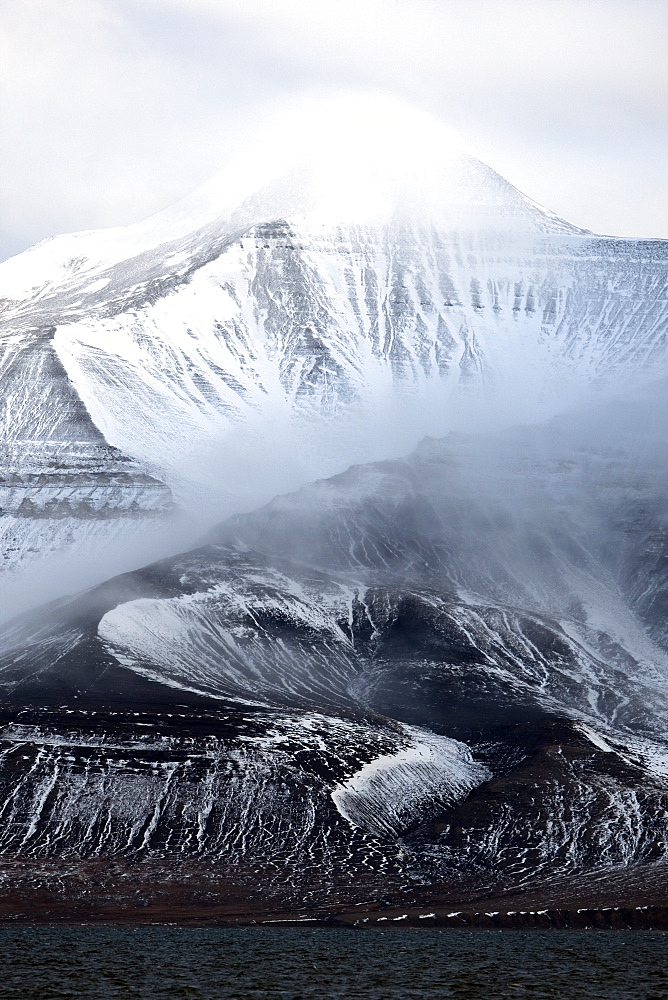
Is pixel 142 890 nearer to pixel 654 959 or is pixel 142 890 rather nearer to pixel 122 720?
pixel 122 720

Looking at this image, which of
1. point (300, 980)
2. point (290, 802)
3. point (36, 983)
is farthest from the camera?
point (290, 802)

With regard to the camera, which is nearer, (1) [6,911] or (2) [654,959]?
(2) [654,959]

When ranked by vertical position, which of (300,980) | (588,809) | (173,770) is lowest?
(588,809)

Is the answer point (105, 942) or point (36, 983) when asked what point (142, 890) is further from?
point (36, 983)

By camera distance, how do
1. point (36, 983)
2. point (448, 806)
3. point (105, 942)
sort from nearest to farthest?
point (36, 983) → point (105, 942) → point (448, 806)

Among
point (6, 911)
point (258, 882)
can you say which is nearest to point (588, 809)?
point (258, 882)

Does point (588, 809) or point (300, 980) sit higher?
point (300, 980)
